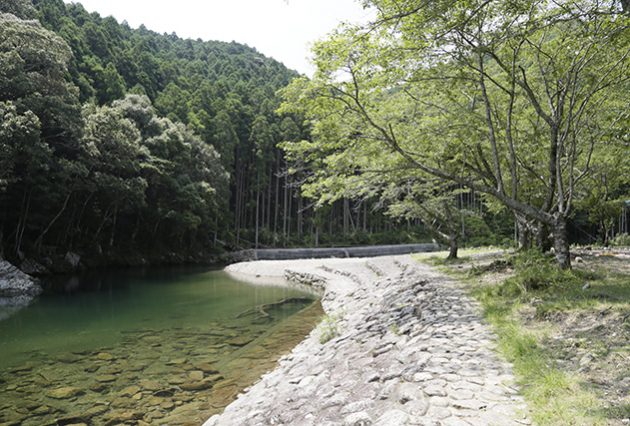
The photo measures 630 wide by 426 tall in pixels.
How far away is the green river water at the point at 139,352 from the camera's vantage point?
548 centimetres

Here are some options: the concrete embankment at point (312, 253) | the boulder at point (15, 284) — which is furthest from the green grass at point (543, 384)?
the concrete embankment at point (312, 253)

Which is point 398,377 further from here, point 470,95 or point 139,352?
point 470,95

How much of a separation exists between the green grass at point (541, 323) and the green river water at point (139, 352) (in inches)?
148

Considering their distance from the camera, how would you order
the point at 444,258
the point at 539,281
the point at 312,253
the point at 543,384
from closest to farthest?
the point at 543,384 < the point at 539,281 < the point at 444,258 < the point at 312,253

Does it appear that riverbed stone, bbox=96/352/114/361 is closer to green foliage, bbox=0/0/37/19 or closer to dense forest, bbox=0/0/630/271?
dense forest, bbox=0/0/630/271

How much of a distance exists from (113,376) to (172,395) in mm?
1444

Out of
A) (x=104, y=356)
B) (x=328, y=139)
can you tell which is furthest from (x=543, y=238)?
(x=104, y=356)

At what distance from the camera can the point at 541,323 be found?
5.30m

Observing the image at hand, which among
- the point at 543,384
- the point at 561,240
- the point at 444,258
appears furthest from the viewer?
the point at 444,258

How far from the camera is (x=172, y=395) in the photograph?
19.2 ft

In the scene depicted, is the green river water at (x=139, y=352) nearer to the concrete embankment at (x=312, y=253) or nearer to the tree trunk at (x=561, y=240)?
the tree trunk at (x=561, y=240)

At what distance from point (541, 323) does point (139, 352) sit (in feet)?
22.8

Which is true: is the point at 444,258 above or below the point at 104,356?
above

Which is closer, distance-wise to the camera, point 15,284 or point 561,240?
point 561,240
